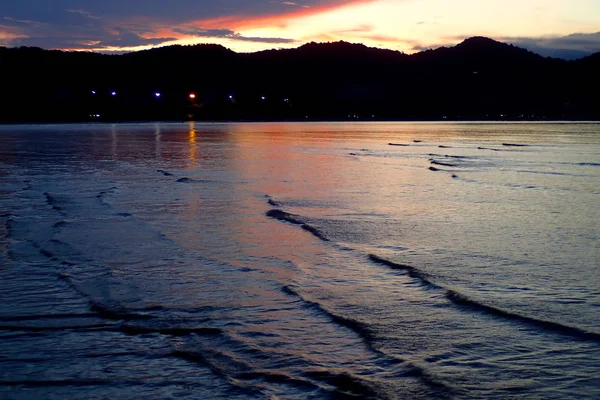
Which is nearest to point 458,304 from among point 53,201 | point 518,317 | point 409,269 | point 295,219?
point 518,317

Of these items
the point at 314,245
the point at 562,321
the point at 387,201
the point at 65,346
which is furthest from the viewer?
the point at 387,201

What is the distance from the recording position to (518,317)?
5.02 metres

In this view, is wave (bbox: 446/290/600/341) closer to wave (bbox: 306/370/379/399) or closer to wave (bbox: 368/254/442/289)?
wave (bbox: 368/254/442/289)

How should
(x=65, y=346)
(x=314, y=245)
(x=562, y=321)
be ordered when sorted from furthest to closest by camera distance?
(x=314, y=245) < (x=562, y=321) < (x=65, y=346)

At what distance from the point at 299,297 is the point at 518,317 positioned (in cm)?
178

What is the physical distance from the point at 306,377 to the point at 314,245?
13.5 ft

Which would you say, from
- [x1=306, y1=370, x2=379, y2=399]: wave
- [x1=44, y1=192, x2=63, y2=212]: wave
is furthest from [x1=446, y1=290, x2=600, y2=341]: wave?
[x1=44, y1=192, x2=63, y2=212]: wave

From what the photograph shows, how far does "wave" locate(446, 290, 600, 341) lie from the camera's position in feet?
15.2

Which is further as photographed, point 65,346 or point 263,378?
point 65,346

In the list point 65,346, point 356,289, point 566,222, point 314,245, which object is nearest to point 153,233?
point 314,245

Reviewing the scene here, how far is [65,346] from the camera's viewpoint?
14.5 feet

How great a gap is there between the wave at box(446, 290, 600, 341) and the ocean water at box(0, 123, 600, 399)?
0.02 m

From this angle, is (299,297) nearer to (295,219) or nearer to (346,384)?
(346,384)

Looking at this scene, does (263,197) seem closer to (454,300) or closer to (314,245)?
(314,245)
